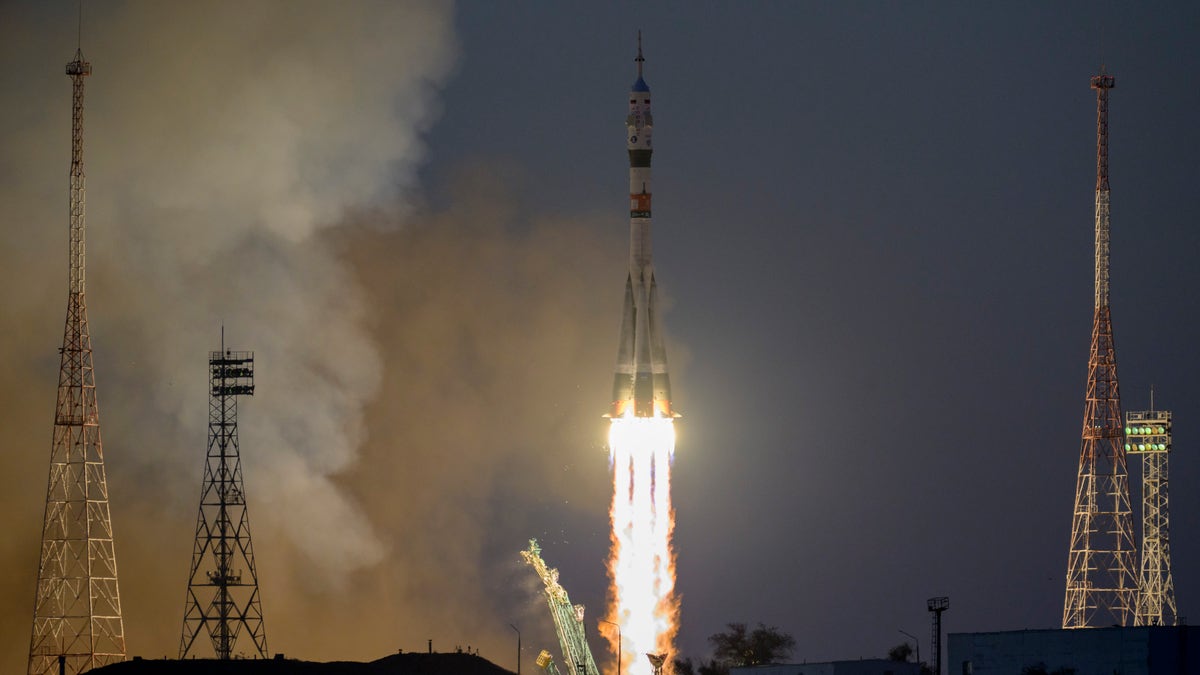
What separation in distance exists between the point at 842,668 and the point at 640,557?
15564mm

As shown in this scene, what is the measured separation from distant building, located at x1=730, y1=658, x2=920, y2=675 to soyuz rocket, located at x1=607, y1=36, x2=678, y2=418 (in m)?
15.6

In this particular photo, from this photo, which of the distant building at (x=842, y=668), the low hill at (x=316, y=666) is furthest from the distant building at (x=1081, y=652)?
the low hill at (x=316, y=666)

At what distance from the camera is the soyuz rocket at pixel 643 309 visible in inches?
7569

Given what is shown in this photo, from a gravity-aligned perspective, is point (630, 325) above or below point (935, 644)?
above

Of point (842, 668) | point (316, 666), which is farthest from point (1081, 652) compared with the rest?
point (316, 666)

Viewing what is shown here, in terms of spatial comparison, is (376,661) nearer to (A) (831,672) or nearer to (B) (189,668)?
(B) (189,668)

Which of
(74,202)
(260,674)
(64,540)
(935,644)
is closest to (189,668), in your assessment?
(260,674)

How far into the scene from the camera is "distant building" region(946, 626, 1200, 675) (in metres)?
175

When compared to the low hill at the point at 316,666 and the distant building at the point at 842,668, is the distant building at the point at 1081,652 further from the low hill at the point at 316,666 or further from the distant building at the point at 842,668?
the low hill at the point at 316,666

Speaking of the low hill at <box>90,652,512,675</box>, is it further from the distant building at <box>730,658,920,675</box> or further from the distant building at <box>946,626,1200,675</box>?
the distant building at <box>946,626,1200,675</box>

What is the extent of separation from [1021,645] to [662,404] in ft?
88.5

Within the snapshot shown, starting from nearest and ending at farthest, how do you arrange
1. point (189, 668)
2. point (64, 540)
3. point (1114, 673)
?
point (1114, 673) < point (189, 668) < point (64, 540)

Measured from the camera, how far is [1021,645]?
180m

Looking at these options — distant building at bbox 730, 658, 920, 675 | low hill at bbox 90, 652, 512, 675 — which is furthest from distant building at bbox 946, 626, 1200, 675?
low hill at bbox 90, 652, 512, 675
